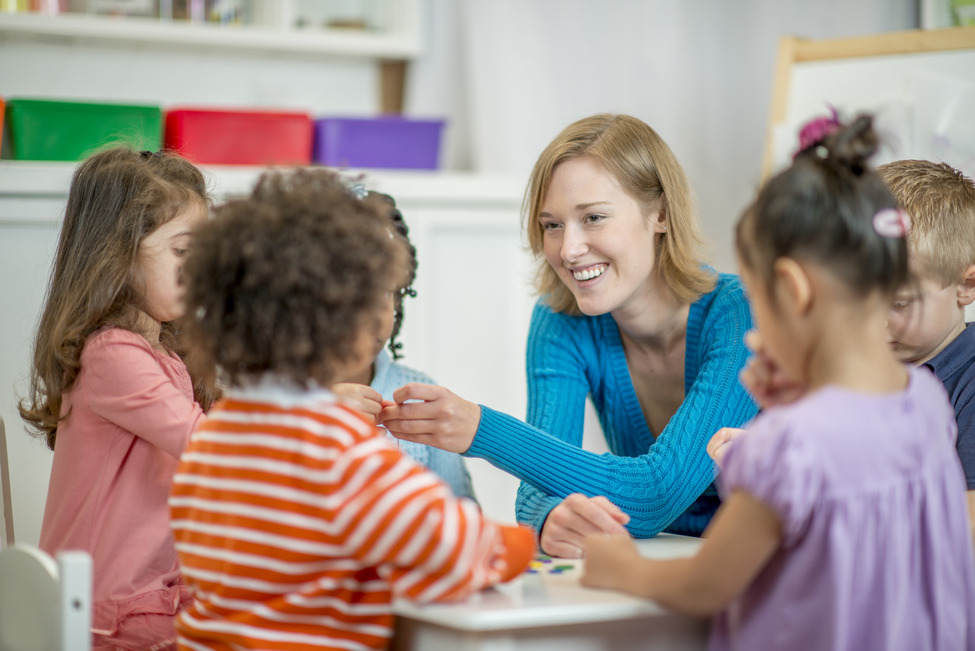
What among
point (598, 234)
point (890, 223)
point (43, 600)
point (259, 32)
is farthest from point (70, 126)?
point (890, 223)

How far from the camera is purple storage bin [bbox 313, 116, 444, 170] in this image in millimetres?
2488

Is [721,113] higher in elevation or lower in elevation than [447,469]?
higher

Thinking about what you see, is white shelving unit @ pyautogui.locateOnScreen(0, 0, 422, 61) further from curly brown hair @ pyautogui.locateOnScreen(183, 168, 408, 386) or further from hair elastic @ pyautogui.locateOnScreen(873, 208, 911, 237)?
hair elastic @ pyautogui.locateOnScreen(873, 208, 911, 237)

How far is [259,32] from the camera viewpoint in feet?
8.39

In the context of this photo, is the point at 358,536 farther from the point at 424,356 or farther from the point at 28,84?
the point at 28,84

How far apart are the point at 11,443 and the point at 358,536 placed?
1.49 m

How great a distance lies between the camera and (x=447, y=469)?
1.65 m

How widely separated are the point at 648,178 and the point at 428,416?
1.83ft

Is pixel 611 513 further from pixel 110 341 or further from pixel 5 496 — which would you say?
pixel 5 496

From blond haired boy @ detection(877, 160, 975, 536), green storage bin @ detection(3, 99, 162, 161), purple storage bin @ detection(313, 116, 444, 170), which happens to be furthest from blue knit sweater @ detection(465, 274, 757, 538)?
green storage bin @ detection(3, 99, 162, 161)

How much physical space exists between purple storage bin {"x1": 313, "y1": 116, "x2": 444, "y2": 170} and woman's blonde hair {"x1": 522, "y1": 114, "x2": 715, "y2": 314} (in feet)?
3.17

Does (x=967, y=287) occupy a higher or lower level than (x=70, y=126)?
lower

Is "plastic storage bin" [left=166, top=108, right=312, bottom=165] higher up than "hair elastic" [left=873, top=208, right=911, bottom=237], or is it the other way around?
"plastic storage bin" [left=166, top=108, right=312, bottom=165]

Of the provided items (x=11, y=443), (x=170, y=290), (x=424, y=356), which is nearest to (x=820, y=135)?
(x=170, y=290)
